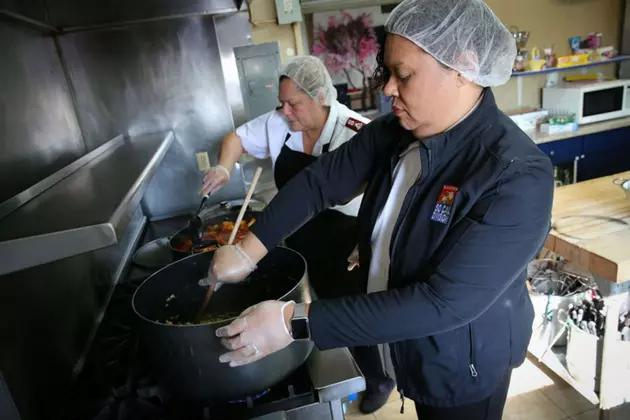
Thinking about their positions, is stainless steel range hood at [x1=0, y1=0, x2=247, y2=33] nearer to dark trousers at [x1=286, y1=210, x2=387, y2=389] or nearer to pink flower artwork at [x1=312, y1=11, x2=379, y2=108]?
dark trousers at [x1=286, y1=210, x2=387, y2=389]

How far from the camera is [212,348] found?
0.73 metres

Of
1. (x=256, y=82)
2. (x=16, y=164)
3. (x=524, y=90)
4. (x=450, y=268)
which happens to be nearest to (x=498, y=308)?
(x=450, y=268)

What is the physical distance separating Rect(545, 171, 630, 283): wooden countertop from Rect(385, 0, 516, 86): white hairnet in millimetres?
970

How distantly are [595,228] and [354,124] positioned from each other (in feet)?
3.31

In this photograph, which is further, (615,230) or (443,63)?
(615,230)

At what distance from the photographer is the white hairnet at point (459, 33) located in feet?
2.44

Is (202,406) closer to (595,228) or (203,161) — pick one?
(203,161)

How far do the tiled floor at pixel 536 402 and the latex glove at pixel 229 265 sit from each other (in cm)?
126

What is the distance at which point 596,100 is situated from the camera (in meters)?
3.34

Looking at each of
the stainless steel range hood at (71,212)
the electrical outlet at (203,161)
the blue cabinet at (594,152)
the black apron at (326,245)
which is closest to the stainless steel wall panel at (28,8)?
the stainless steel range hood at (71,212)

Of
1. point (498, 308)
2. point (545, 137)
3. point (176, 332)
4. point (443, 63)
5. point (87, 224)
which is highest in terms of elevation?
point (443, 63)

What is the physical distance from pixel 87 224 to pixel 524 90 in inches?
151

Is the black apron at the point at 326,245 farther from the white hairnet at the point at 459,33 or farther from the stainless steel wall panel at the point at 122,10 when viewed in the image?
the white hairnet at the point at 459,33

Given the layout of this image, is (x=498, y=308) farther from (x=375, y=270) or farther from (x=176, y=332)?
(x=176, y=332)
